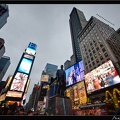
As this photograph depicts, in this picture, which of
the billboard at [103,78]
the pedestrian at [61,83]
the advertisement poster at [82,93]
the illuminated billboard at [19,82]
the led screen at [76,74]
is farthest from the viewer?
the led screen at [76,74]

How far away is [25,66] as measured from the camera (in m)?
25.6

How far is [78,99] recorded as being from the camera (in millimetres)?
39969

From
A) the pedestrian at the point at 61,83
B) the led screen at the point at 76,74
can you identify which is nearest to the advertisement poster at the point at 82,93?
the led screen at the point at 76,74

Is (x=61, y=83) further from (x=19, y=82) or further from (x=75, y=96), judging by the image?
(x=75, y=96)

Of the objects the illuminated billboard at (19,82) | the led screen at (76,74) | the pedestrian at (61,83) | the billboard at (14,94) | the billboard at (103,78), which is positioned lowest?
the pedestrian at (61,83)

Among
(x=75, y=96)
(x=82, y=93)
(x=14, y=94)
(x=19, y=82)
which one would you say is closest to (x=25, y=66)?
(x=19, y=82)

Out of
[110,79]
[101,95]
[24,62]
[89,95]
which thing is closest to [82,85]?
[89,95]

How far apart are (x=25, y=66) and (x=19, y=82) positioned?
504 centimetres

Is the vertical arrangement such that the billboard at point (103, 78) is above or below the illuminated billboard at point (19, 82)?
above

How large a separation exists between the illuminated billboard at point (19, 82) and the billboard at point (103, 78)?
24.5 metres

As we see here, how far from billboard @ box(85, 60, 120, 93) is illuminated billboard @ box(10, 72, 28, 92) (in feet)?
80.4

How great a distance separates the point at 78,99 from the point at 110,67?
2188 centimetres

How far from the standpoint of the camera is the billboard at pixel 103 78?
86.7 ft

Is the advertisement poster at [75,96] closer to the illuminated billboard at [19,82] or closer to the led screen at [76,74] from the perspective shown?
the led screen at [76,74]
